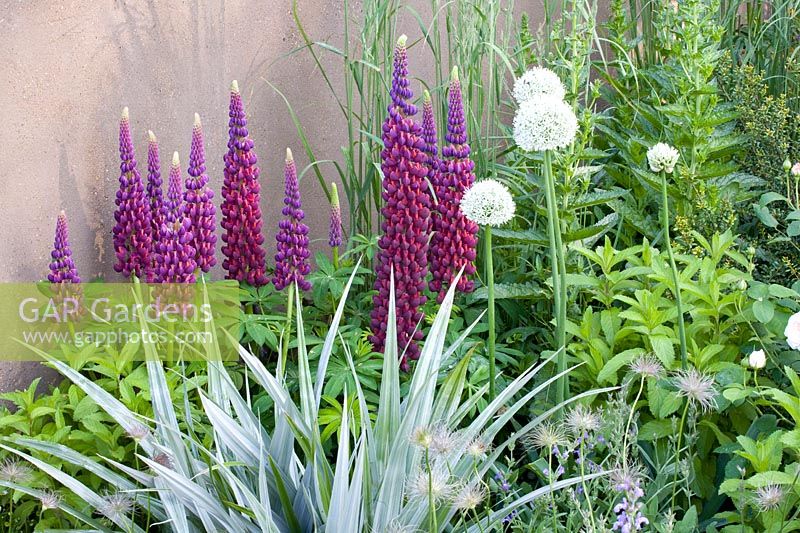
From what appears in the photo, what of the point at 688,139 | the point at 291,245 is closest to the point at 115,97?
the point at 291,245

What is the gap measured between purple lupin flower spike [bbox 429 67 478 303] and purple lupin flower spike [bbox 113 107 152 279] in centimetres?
77

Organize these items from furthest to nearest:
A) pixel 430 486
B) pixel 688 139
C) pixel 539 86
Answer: pixel 688 139, pixel 539 86, pixel 430 486

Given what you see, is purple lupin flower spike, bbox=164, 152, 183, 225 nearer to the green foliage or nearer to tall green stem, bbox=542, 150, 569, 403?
tall green stem, bbox=542, 150, 569, 403

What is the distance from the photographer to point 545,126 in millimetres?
1809

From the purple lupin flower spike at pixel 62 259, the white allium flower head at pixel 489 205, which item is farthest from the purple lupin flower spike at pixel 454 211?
the purple lupin flower spike at pixel 62 259

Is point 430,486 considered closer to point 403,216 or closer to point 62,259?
point 403,216

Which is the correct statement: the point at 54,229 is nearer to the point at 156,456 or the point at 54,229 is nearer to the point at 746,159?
the point at 156,456

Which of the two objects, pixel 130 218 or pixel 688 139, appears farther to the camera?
pixel 688 139

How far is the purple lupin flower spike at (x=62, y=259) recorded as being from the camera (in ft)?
6.98

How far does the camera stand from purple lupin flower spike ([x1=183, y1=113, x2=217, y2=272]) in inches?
91.1

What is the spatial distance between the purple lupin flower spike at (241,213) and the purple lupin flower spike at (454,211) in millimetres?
494

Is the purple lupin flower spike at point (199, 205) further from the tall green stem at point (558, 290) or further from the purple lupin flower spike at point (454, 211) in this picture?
the tall green stem at point (558, 290)

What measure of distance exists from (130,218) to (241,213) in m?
0.29

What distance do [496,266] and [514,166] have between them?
14.1 inches
